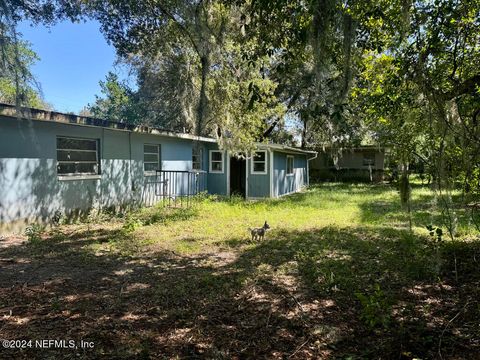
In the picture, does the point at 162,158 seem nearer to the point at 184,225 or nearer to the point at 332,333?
the point at 184,225

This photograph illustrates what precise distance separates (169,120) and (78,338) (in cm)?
2089

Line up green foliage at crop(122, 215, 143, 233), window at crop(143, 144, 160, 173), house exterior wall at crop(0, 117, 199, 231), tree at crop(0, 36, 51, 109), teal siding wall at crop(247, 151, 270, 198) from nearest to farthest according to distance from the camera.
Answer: tree at crop(0, 36, 51, 109) < house exterior wall at crop(0, 117, 199, 231) < green foliage at crop(122, 215, 143, 233) < window at crop(143, 144, 160, 173) < teal siding wall at crop(247, 151, 270, 198)

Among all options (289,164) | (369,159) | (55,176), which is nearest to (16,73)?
(55,176)

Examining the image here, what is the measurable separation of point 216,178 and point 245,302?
11.2m

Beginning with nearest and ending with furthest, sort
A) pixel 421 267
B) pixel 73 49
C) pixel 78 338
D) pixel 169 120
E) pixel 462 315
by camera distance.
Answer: pixel 78 338 < pixel 462 315 < pixel 421 267 < pixel 73 49 < pixel 169 120

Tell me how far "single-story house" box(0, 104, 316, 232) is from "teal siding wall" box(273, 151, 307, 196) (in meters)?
0.04

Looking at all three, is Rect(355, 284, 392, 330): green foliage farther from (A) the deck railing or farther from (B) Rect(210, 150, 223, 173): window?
(B) Rect(210, 150, 223, 173): window

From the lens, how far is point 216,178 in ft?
48.6

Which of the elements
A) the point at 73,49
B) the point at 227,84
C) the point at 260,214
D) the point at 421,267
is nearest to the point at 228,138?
the point at 227,84

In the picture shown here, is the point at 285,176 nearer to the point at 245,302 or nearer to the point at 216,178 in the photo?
the point at 216,178

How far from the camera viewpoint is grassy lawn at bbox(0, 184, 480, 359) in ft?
9.35


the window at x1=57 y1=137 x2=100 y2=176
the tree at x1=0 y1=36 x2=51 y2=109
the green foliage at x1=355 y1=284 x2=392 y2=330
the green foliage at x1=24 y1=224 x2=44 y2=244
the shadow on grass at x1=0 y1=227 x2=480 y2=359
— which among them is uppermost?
the tree at x1=0 y1=36 x2=51 y2=109

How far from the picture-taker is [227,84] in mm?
9930

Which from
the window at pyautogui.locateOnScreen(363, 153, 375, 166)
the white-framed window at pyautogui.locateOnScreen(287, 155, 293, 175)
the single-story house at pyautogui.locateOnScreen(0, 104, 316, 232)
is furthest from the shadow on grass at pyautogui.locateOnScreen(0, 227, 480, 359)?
the window at pyautogui.locateOnScreen(363, 153, 375, 166)
